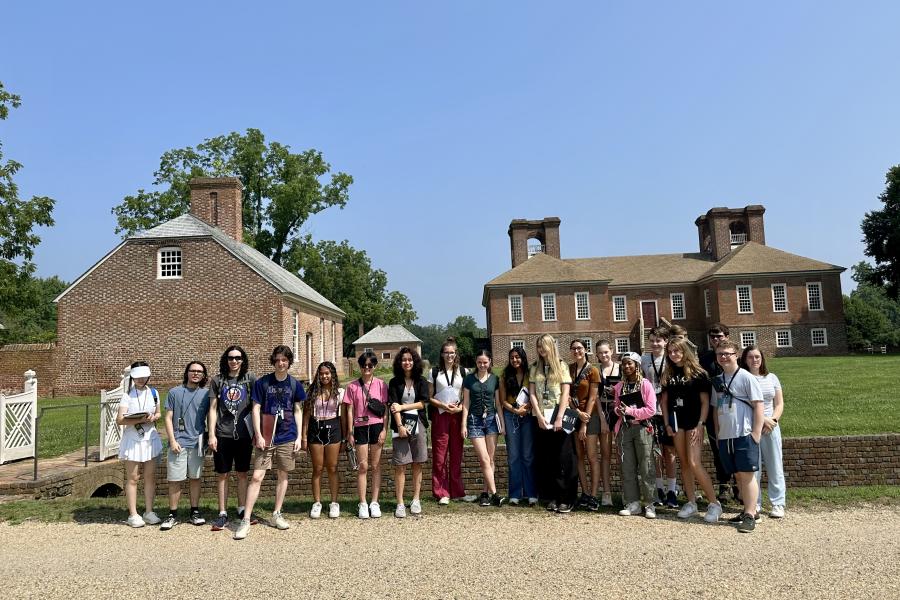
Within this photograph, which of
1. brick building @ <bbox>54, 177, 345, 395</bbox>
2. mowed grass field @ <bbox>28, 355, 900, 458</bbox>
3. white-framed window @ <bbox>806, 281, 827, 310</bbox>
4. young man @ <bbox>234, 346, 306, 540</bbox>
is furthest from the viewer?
white-framed window @ <bbox>806, 281, 827, 310</bbox>

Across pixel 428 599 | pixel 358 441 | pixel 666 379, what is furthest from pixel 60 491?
pixel 666 379

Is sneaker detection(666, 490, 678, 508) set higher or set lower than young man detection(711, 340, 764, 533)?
lower

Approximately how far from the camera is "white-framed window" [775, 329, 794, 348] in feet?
122

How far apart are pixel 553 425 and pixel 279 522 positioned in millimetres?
2951

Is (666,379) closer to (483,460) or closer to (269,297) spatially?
(483,460)

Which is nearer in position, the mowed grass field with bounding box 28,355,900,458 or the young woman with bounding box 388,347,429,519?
the young woman with bounding box 388,347,429,519

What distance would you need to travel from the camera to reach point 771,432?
614 centimetres

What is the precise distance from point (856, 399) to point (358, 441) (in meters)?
11.7

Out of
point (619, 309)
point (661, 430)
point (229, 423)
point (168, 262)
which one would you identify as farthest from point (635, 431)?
point (619, 309)

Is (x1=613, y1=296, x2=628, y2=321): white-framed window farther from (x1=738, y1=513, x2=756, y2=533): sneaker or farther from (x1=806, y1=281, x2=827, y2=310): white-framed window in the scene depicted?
(x1=738, y1=513, x2=756, y2=533): sneaker

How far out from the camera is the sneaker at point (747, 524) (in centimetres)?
549

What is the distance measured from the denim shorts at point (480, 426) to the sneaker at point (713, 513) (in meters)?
2.26

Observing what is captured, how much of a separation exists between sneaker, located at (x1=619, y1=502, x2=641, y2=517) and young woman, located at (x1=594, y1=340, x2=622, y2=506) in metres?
0.40

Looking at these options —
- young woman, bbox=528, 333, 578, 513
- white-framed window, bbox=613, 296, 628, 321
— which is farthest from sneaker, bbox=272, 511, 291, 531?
white-framed window, bbox=613, 296, 628, 321
